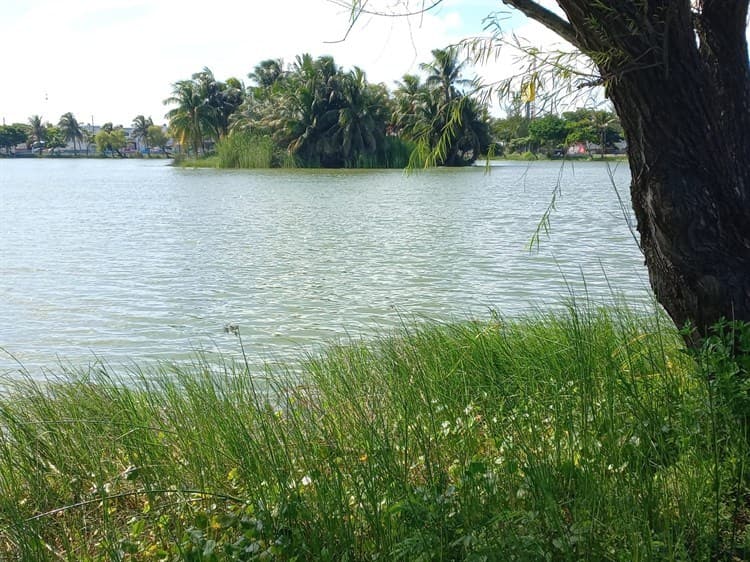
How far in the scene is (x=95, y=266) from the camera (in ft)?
40.4

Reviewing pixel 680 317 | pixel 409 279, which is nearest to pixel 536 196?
pixel 409 279

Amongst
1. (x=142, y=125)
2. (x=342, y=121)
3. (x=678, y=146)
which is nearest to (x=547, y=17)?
(x=678, y=146)

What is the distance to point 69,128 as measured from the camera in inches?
5527

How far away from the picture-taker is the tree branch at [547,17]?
2854 millimetres

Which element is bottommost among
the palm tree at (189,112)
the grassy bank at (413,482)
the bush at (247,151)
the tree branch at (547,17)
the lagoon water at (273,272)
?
the lagoon water at (273,272)

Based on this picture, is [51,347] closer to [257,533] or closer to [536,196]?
[257,533]

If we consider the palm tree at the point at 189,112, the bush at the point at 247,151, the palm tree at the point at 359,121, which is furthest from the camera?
the palm tree at the point at 189,112

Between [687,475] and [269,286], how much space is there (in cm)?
841

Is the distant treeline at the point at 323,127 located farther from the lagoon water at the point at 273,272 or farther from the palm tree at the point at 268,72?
the lagoon water at the point at 273,272

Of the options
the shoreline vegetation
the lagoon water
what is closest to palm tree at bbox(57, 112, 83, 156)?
the shoreline vegetation

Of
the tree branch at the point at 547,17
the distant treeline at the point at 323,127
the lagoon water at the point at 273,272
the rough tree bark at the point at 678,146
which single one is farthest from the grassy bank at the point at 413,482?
the distant treeline at the point at 323,127

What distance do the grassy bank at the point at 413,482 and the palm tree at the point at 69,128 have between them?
150570 mm

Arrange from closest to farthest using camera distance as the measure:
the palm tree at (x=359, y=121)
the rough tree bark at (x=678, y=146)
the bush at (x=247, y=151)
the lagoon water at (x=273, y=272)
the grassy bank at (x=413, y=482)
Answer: the grassy bank at (x=413, y=482) < the rough tree bark at (x=678, y=146) < the lagoon water at (x=273, y=272) < the palm tree at (x=359, y=121) < the bush at (x=247, y=151)

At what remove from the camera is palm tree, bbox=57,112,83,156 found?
456 feet
